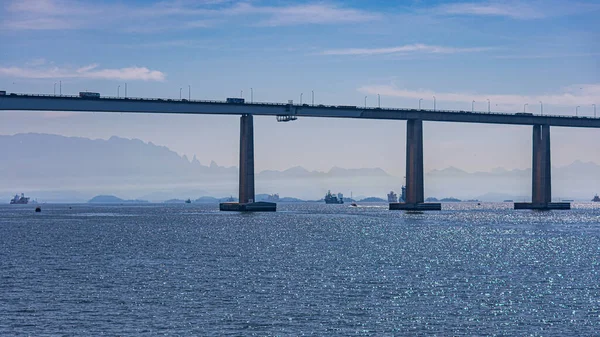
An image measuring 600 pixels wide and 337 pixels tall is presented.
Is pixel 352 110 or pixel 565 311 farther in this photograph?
pixel 352 110

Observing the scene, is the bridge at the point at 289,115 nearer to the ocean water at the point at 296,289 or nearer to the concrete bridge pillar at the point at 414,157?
the concrete bridge pillar at the point at 414,157

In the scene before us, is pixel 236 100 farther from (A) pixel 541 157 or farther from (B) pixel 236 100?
(A) pixel 541 157

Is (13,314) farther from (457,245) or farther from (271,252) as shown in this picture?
(457,245)

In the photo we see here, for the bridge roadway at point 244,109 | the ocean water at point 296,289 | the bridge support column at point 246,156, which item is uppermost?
the bridge roadway at point 244,109

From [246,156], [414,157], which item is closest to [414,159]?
[414,157]

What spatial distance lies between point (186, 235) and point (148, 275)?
156ft

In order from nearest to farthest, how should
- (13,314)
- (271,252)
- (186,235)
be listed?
1. (13,314)
2. (271,252)
3. (186,235)

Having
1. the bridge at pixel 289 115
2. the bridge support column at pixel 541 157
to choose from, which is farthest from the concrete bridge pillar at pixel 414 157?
the bridge support column at pixel 541 157

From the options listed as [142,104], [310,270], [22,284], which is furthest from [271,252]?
[142,104]

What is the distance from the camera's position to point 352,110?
581ft

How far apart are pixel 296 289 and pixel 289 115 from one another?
12069 centimetres

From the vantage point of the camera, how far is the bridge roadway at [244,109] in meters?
141

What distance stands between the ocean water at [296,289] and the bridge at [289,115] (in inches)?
2485

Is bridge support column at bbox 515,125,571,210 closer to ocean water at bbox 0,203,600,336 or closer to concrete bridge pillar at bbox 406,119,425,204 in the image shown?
concrete bridge pillar at bbox 406,119,425,204
